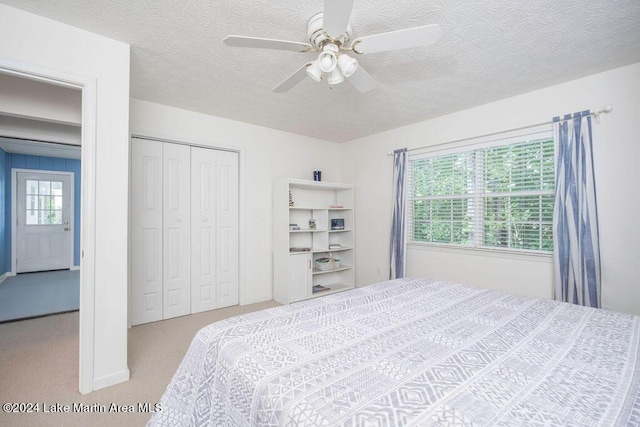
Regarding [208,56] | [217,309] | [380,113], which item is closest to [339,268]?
[217,309]

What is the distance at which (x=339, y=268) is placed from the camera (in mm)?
4289

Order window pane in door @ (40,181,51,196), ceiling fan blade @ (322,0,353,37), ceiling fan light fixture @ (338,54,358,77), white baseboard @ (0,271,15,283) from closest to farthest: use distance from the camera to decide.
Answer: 1. ceiling fan blade @ (322,0,353,37)
2. ceiling fan light fixture @ (338,54,358,77)
3. white baseboard @ (0,271,15,283)
4. window pane in door @ (40,181,51,196)

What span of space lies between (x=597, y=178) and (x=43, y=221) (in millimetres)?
8428

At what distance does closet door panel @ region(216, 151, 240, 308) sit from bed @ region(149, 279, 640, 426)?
7.43 feet

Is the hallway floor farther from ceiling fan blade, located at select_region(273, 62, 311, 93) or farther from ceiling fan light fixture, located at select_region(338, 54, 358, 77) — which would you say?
ceiling fan light fixture, located at select_region(338, 54, 358, 77)

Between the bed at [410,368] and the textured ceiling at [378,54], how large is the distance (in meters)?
1.79

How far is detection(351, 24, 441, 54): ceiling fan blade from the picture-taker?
4.65ft

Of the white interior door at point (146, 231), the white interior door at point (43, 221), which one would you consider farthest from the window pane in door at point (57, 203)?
the white interior door at point (146, 231)

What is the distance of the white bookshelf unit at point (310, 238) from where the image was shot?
12.4 ft

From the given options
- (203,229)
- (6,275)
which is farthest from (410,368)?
(6,275)

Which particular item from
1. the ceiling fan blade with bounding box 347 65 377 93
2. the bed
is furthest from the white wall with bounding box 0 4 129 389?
the ceiling fan blade with bounding box 347 65 377 93

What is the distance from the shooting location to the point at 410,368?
1.04 metres

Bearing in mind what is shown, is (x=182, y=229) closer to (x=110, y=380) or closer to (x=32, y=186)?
(x=110, y=380)

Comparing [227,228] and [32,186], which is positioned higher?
[32,186]
